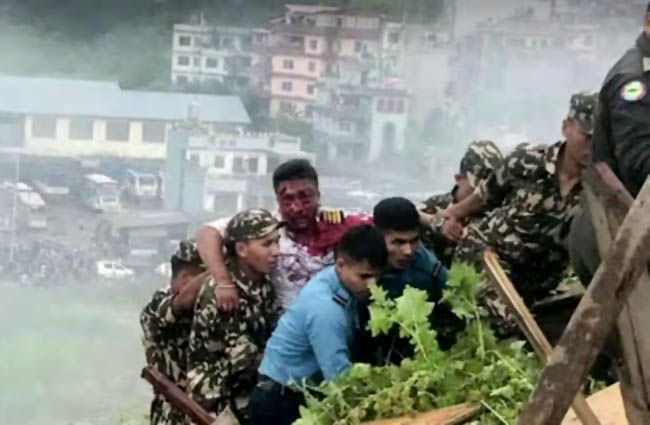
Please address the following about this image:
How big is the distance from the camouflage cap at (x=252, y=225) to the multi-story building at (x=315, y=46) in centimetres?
422

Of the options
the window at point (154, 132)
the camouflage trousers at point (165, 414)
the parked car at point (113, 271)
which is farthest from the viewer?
the parked car at point (113, 271)

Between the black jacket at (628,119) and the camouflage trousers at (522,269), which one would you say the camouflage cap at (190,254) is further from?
the black jacket at (628,119)

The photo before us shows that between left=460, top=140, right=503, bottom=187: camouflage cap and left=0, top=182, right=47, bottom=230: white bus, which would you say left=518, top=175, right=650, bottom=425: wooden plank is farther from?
left=0, top=182, right=47, bottom=230: white bus

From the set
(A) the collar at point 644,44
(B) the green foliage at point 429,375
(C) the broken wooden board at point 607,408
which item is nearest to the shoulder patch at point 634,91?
(A) the collar at point 644,44

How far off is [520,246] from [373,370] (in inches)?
46.2

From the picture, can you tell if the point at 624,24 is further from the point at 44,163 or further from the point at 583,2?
the point at 44,163

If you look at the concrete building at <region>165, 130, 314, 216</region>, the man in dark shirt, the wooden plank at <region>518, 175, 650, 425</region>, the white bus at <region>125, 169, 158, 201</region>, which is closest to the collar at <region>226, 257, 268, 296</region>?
the man in dark shirt

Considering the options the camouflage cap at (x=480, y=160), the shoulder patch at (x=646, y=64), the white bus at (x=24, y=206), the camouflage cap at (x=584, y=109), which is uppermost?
the shoulder patch at (x=646, y=64)

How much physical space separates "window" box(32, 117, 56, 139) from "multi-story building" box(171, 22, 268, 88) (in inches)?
32.9

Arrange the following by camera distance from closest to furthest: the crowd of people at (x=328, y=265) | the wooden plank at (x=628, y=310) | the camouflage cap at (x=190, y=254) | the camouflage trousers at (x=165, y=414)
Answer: the wooden plank at (x=628, y=310) → the crowd of people at (x=328, y=265) → the camouflage cap at (x=190, y=254) → the camouflage trousers at (x=165, y=414)

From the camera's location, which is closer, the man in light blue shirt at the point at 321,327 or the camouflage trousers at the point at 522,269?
the man in light blue shirt at the point at 321,327

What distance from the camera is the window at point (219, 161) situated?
9648mm

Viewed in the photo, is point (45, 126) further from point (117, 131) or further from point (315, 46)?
point (315, 46)

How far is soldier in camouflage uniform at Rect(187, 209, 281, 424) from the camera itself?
5418 millimetres
